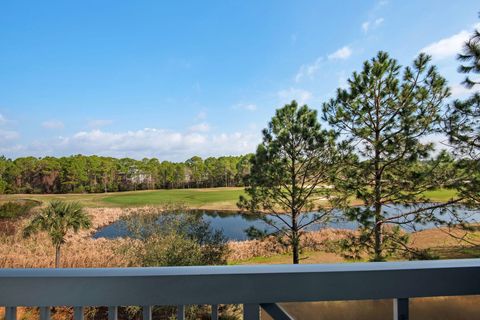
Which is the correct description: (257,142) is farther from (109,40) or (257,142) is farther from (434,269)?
(434,269)

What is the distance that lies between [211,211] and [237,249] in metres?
7.78

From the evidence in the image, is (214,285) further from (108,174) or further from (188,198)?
(108,174)

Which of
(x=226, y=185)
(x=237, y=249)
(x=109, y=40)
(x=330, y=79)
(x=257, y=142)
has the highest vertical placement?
(x=109, y=40)

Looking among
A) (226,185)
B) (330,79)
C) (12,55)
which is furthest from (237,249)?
(226,185)

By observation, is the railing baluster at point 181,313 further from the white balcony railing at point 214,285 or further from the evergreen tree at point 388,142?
the evergreen tree at point 388,142

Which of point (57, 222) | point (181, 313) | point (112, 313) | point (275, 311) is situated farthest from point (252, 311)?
point (57, 222)

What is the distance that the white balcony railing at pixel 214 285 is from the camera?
0.49 meters

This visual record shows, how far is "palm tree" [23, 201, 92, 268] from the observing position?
8073 millimetres

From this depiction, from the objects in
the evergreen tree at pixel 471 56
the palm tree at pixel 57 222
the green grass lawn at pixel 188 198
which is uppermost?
the evergreen tree at pixel 471 56

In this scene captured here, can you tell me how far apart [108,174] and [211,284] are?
2055 centimetres

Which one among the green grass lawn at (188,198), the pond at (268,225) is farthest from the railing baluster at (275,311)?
the green grass lawn at (188,198)

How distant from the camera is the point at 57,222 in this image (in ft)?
27.4

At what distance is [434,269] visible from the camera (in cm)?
52

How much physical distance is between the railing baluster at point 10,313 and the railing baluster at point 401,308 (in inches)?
32.8
